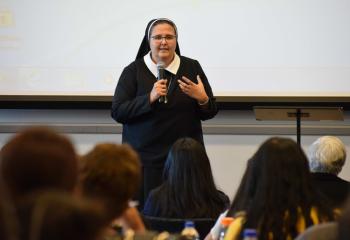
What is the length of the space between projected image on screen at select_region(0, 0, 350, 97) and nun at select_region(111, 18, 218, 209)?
1.28 metres

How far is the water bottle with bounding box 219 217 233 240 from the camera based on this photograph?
2482 millimetres

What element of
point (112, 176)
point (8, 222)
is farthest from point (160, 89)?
Result: point (8, 222)

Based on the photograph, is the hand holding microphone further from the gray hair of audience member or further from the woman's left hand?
the gray hair of audience member

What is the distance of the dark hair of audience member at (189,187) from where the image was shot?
3.11 metres

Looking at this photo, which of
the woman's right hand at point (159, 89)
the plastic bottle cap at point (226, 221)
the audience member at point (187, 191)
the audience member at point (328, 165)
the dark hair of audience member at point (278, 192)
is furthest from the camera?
the woman's right hand at point (159, 89)

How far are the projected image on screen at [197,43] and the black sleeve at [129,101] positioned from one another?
1350 millimetres

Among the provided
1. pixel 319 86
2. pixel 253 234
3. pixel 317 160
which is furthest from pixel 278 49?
pixel 253 234

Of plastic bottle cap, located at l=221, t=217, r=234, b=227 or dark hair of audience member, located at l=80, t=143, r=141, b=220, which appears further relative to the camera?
plastic bottle cap, located at l=221, t=217, r=234, b=227

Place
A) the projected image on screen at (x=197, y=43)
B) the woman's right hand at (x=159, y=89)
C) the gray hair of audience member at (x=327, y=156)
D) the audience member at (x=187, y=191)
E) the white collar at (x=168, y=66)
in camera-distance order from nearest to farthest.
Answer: the audience member at (x=187, y=191) → the gray hair of audience member at (x=327, y=156) → the woman's right hand at (x=159, y=89) → the white collar at (x=168, y=66) → the projected image on screen at (x=197, y=43)

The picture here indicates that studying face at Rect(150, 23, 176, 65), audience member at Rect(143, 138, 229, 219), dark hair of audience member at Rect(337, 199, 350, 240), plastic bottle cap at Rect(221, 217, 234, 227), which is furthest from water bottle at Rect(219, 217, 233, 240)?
face at Rect(150, 23, 176, 65)

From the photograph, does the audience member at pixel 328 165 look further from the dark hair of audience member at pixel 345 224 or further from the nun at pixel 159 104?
the dark hair of audience member at pixel 345 224

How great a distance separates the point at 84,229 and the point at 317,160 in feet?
8.15

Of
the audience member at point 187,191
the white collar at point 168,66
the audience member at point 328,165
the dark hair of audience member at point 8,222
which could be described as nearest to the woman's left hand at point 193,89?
the white collar at point 168,66

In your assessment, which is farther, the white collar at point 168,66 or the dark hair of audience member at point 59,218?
the white collar at point 168,66
